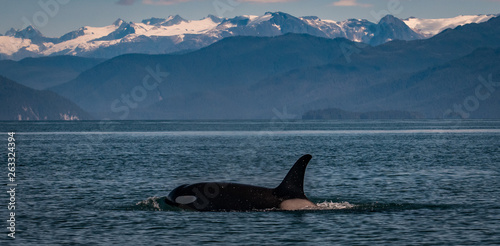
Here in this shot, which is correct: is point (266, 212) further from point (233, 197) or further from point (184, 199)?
point (184, 199)

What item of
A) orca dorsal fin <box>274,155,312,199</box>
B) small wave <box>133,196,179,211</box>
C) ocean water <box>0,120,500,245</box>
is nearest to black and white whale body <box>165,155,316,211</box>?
orca dorsal fin <box>274,155,312,199</box>

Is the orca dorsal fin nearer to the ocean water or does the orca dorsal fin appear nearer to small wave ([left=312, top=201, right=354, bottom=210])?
the ocean water

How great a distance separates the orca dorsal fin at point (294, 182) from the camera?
33.0 m

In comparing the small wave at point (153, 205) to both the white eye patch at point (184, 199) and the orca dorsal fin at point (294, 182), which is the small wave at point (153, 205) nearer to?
the white eye patch at point (184, 199)

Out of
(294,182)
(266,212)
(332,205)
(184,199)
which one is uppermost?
(294,182)

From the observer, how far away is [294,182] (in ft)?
109

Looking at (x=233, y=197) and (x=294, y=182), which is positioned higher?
(x=294, y=182)

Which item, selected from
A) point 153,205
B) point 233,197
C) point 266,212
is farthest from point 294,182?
point 153,205

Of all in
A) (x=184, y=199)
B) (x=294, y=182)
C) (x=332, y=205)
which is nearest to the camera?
(x=294, y=182)

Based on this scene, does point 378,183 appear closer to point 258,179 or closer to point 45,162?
point 258,179

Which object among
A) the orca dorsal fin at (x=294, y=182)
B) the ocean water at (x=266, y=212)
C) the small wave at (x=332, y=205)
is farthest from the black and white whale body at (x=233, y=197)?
the small wave at (x=332, y=205)

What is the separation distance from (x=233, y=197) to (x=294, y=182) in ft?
9.31

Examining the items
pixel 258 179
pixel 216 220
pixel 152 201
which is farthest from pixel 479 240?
pixel 258 179

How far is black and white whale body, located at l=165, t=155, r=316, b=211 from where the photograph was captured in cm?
3350
